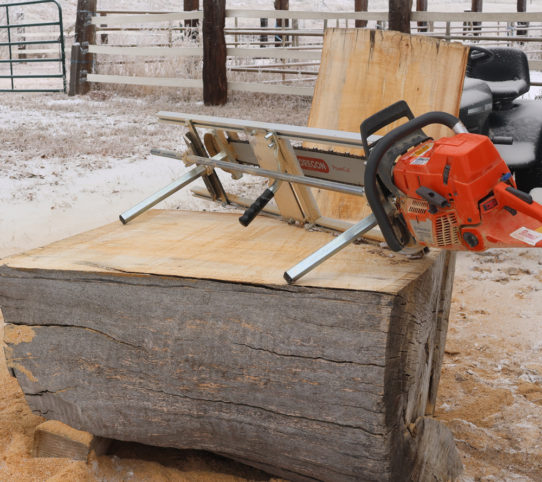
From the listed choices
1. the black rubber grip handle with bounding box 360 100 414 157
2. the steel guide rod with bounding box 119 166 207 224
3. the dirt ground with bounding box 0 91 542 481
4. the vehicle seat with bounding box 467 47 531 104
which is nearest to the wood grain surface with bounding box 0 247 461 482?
the dirt ground with bounding box 0 91 542 481

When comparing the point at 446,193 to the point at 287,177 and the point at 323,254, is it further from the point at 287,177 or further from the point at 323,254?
the point at 287,177

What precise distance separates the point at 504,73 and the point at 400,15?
147 inches

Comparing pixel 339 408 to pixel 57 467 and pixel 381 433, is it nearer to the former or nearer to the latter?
pixel 381 433

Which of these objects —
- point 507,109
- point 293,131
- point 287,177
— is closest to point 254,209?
point 287,177

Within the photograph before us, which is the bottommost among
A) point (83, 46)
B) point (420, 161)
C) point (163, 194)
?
point (163, 194)

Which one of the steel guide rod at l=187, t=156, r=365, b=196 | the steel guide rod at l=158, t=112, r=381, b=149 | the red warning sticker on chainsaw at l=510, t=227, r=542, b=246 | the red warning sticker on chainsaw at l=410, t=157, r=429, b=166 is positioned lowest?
the red warning sticker on chainsaw at l=510, t=227, r=542, b=246

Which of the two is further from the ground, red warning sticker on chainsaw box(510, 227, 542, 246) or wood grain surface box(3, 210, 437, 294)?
red warning sticker on chainsaw box(510, 227, 542, 246)

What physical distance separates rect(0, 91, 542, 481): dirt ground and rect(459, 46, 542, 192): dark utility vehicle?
646mm

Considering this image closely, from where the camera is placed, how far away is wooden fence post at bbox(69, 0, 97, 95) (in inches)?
405

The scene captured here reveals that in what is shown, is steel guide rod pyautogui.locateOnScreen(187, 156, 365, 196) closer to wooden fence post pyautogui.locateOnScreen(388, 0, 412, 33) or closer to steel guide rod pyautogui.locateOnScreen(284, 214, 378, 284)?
steel guide rod pyautogui.locateOnScreen(284, 214, 378, 284)

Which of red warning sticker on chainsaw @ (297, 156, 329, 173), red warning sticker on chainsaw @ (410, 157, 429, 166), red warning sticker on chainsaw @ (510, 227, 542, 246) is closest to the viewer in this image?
red warning sticker on chainsaw @ (510, 227, 542, 246)

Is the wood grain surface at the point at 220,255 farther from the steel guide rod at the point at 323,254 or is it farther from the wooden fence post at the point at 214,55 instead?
the wooden fence post at the point at 214,55

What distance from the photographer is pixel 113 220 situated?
4.70 metres

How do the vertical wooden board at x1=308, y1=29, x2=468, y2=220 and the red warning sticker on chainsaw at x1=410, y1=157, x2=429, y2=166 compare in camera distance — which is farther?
the vertical wooden board at x1=308, y1=29, x2=468, y2=220
